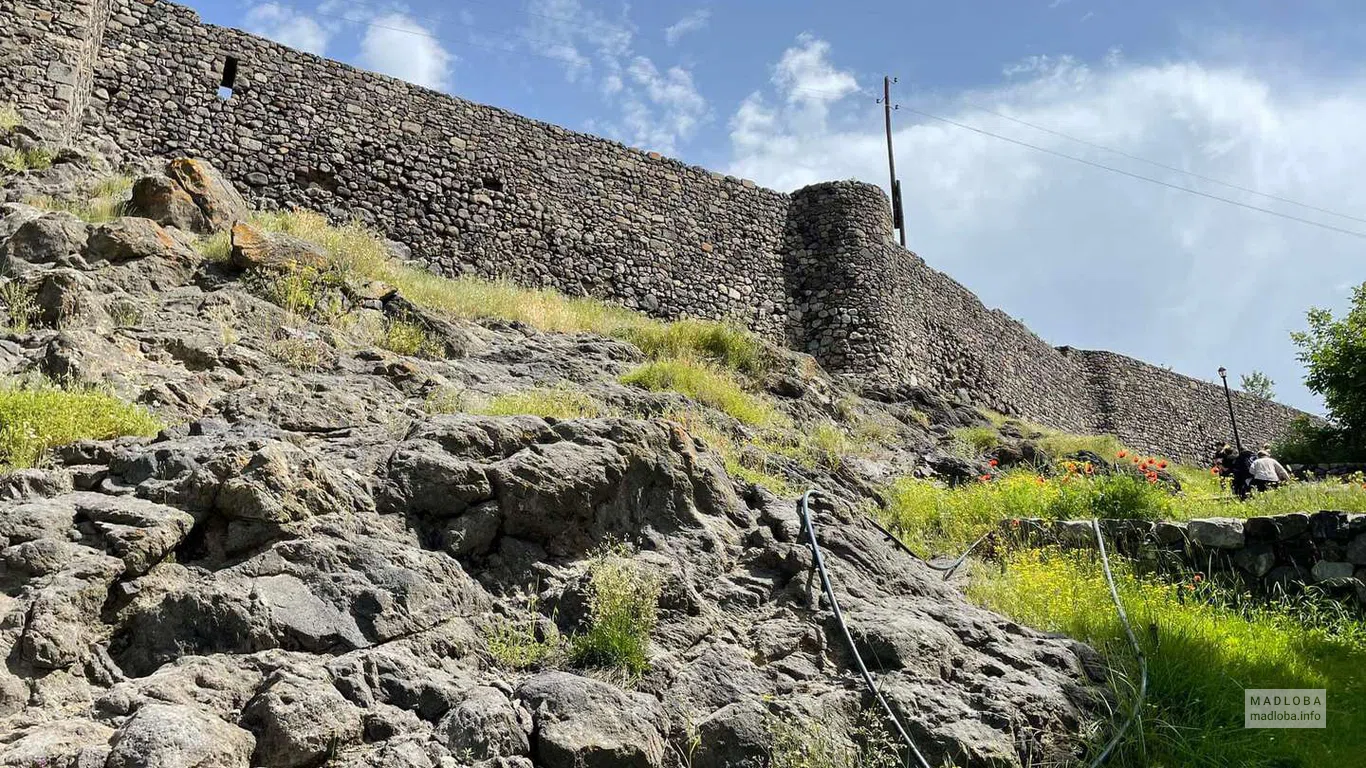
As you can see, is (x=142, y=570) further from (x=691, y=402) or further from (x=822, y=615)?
(x=691, y=402)

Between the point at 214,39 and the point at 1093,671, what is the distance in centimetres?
1427

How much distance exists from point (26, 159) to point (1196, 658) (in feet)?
39.3

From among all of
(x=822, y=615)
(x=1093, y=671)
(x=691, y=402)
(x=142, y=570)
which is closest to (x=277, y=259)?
(x=691, y=402)

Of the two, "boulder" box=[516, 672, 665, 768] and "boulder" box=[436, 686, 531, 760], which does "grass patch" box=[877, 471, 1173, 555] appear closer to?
"boulder" box=[516, 672, 665, 768]

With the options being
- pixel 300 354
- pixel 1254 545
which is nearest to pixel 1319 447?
pixel 1254 545

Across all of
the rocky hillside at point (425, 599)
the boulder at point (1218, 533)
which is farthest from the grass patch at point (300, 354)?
the boulder at point (1218, 533)

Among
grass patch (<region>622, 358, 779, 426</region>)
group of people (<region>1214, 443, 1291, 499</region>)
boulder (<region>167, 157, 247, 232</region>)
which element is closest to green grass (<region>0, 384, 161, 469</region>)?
boulder (<region>167, 157, 247, 232</region>)

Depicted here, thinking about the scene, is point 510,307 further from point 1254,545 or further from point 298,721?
point 298,721

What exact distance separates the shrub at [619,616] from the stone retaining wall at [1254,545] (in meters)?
4.43

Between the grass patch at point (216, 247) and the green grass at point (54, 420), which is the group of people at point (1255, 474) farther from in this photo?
the green grass at point (54, 420)

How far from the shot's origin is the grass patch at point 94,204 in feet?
32.5

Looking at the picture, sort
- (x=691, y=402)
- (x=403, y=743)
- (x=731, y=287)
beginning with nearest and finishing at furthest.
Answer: (x=403, y=743) < (x=691, y=402) < (x=731, y=287)

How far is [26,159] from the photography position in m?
11.1

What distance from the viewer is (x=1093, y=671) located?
18.0 ft
